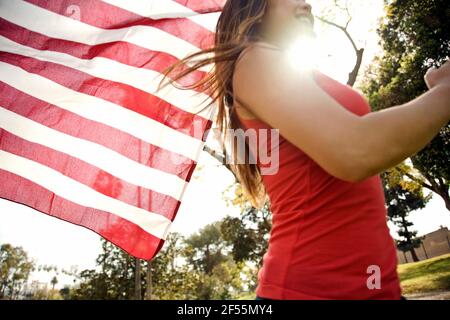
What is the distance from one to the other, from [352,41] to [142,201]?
12047 millimetres

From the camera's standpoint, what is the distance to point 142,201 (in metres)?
2.56

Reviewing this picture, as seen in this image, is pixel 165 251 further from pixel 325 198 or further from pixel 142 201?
pixel 325 198

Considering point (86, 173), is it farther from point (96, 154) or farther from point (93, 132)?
point (93, 132)

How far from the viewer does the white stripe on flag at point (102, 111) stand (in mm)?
2559

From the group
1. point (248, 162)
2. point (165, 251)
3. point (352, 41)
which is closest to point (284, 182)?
point (248, 162)

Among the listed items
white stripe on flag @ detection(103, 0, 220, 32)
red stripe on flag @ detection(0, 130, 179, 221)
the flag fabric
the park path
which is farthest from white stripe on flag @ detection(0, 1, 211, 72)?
the park path

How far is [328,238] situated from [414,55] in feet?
54.5

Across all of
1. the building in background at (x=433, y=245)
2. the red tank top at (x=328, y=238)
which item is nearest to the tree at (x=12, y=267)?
the building in background at (x=433, y=245)

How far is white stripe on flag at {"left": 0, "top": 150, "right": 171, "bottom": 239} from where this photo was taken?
248cm

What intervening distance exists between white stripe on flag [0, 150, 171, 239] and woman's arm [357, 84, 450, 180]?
1854 mm

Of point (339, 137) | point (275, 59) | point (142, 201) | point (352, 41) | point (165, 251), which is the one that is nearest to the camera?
point (339, 137)

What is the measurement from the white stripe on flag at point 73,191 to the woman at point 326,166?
142 centimetres

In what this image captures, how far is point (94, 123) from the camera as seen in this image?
2.58 metres

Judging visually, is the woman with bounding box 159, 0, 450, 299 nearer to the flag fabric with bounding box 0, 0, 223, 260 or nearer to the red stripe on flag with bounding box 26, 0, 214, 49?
the flag fabric with bounding box 0, 0, 223, 260
